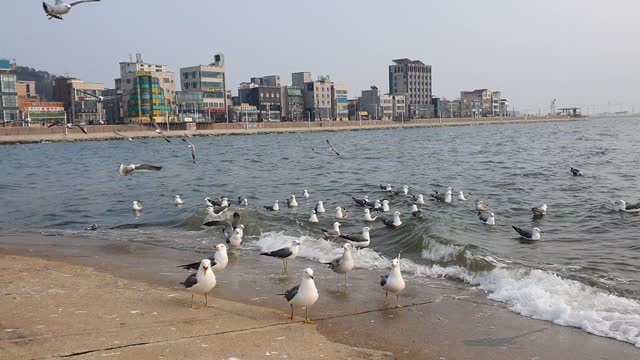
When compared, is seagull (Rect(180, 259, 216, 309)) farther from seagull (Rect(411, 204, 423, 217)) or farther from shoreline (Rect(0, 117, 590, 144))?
shoreline (Rect(0, 117, 590, 144))

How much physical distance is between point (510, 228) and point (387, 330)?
1038 centimetres

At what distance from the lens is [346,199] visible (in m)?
24.8

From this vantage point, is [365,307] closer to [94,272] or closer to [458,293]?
[458,293]

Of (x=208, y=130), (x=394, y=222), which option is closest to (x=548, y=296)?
(x=394, y=222)

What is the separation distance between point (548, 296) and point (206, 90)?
462 feet

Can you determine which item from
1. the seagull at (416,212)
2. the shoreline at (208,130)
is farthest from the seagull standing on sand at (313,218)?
the shoreline at (208,130)

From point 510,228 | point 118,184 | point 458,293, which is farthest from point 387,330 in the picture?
point 118,184

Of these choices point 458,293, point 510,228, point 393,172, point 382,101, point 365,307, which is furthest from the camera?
point 382,101

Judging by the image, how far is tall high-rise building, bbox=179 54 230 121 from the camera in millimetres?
140250

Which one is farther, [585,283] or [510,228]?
[510,228]

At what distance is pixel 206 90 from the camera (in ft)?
475

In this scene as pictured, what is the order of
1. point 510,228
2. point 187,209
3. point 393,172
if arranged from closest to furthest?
point 510,228 < point 187,209 < point 393,172

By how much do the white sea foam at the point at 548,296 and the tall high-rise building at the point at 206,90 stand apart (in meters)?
131

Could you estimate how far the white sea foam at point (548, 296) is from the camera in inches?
330
